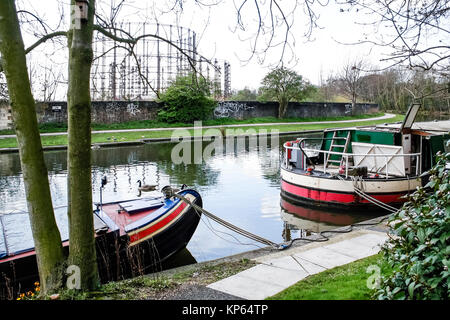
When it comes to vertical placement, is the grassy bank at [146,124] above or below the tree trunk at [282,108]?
below

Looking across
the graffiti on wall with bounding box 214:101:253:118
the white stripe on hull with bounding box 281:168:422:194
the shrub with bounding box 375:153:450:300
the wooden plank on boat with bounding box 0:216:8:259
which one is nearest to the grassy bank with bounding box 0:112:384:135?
the graffiti on wall with bounding box 214:101:253:118

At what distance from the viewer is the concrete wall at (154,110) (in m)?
35.7

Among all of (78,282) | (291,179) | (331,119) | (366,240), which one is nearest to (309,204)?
(291,179)

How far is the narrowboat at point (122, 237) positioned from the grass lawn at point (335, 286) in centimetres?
268

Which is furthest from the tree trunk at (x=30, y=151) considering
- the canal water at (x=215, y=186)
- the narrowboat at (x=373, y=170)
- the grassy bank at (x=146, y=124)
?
the grassy bank at (x=146, y=124)

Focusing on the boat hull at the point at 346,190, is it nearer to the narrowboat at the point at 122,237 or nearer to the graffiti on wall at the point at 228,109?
the narrowboat at the point at 122,237

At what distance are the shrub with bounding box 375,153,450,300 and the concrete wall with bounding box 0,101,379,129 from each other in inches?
1342

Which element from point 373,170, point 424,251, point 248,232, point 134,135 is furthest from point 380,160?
point 134,135

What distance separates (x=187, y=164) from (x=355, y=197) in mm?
11480

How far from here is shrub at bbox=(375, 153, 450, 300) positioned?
340 cm

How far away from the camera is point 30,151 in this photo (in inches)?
194

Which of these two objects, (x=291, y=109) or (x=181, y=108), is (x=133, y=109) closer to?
(x=181, y=108)

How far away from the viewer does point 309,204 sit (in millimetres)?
14867
